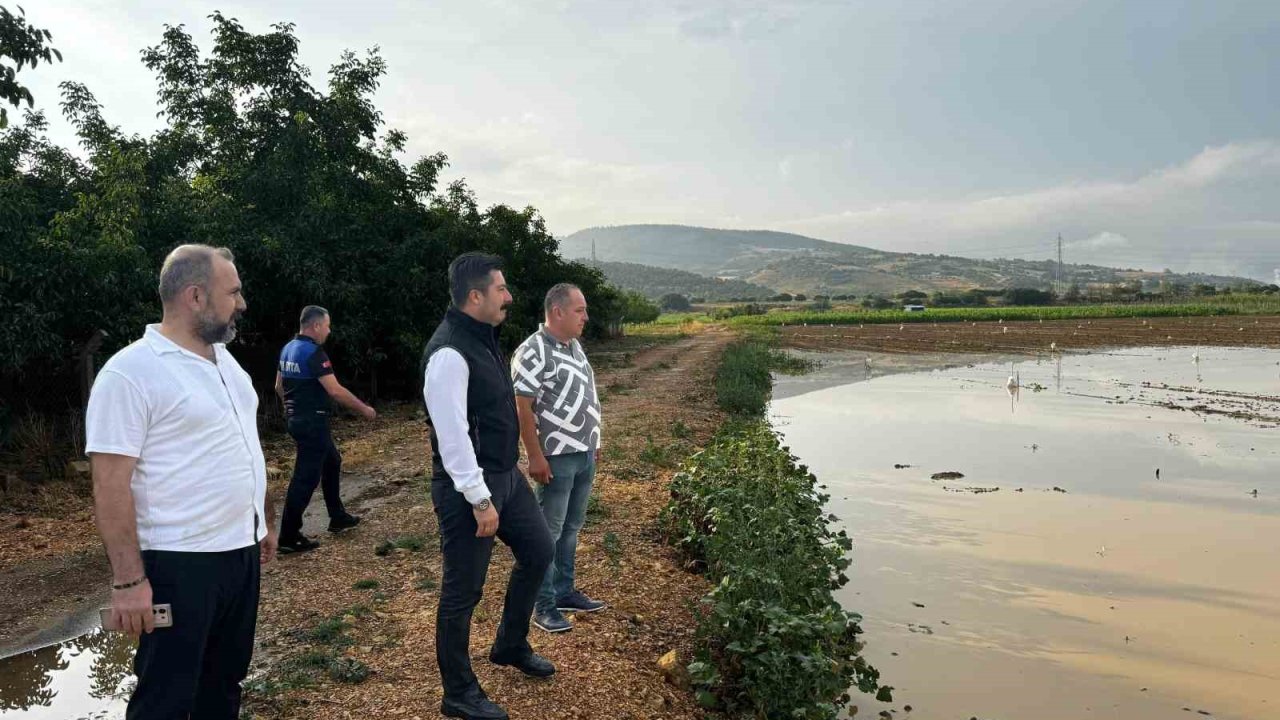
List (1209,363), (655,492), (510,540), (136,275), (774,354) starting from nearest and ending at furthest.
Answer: (510,540)
(655,492)
(136,275)
(1209,363)
(774,354)

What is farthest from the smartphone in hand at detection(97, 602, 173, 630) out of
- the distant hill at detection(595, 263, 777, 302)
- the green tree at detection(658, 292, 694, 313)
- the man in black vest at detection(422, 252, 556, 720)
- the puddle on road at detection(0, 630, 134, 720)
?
the distant hill at detection(595, 263, 777, 302)

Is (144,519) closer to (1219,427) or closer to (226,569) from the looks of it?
(226,569)

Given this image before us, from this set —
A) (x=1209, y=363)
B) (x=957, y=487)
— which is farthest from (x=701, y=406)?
(x=1209, y=363)

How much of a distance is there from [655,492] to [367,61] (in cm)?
1232

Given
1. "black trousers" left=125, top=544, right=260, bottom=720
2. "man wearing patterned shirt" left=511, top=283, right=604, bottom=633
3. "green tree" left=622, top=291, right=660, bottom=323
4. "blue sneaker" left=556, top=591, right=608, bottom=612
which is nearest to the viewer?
"black trousers" left=125, top=544, right=260, bottom=720

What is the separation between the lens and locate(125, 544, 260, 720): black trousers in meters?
2.54

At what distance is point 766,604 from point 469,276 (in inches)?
104

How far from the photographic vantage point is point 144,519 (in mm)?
2535

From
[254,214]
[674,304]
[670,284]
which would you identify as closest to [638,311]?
[254,214]

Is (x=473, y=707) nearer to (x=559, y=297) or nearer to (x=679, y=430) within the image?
(x=559, y=297)

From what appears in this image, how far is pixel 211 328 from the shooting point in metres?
2.70

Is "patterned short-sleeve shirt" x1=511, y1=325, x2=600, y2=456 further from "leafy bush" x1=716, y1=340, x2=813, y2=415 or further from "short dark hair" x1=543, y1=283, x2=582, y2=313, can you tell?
"leafy bush" x1=716, y1=340, x2=813, y2=415

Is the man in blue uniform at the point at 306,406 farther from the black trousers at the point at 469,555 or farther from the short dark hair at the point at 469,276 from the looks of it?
the short dark hair at the point at 469,276

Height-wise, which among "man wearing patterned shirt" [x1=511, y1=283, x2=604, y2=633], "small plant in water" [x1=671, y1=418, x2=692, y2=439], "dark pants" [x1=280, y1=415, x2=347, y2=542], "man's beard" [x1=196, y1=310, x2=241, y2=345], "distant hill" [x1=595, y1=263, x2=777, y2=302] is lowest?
"small plant in water" [x1=671, y1=418, x2=692, y2=439]
